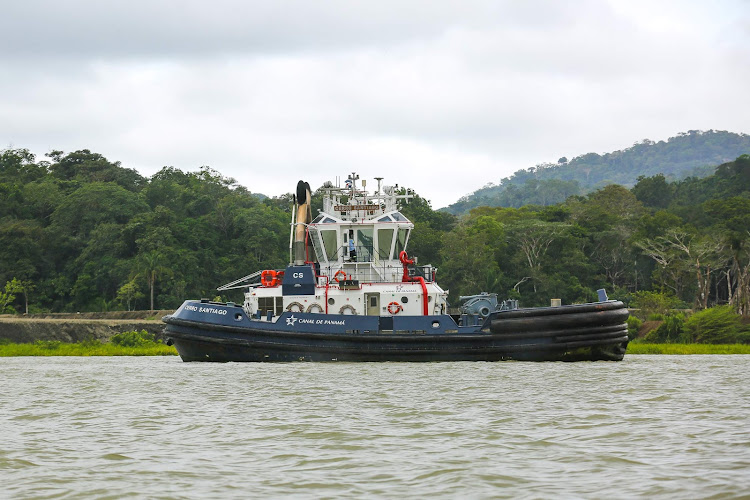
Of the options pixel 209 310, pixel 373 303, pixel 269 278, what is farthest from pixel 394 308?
pixel 209 310

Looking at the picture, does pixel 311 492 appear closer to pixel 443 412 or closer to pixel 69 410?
pixel 443 412

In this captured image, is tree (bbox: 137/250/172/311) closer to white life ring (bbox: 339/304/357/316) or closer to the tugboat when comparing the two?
the tugboat

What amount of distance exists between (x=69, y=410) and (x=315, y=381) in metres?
5.13

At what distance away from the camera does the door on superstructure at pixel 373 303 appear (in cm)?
2345

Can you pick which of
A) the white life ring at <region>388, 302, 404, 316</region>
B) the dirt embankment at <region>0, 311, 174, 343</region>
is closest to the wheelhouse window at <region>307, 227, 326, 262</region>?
the white life ring at <region>388, 302, 404, 316</region>

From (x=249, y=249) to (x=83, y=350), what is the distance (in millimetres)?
23104

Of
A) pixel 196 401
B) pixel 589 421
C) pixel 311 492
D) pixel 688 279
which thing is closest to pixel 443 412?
pixel 589 421

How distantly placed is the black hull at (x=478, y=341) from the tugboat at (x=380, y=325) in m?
0.02

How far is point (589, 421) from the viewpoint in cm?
1156

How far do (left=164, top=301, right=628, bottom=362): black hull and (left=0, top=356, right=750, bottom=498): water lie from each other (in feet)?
11.7

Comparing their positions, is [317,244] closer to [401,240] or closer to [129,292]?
[401,240]

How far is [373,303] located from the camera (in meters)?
23.5

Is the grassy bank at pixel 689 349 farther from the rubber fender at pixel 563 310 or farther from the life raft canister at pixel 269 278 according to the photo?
the life raft canister at pixel 269 278

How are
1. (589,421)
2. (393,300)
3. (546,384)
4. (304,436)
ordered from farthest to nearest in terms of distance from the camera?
(393,300), (546,384), (589,421), (304,436)
